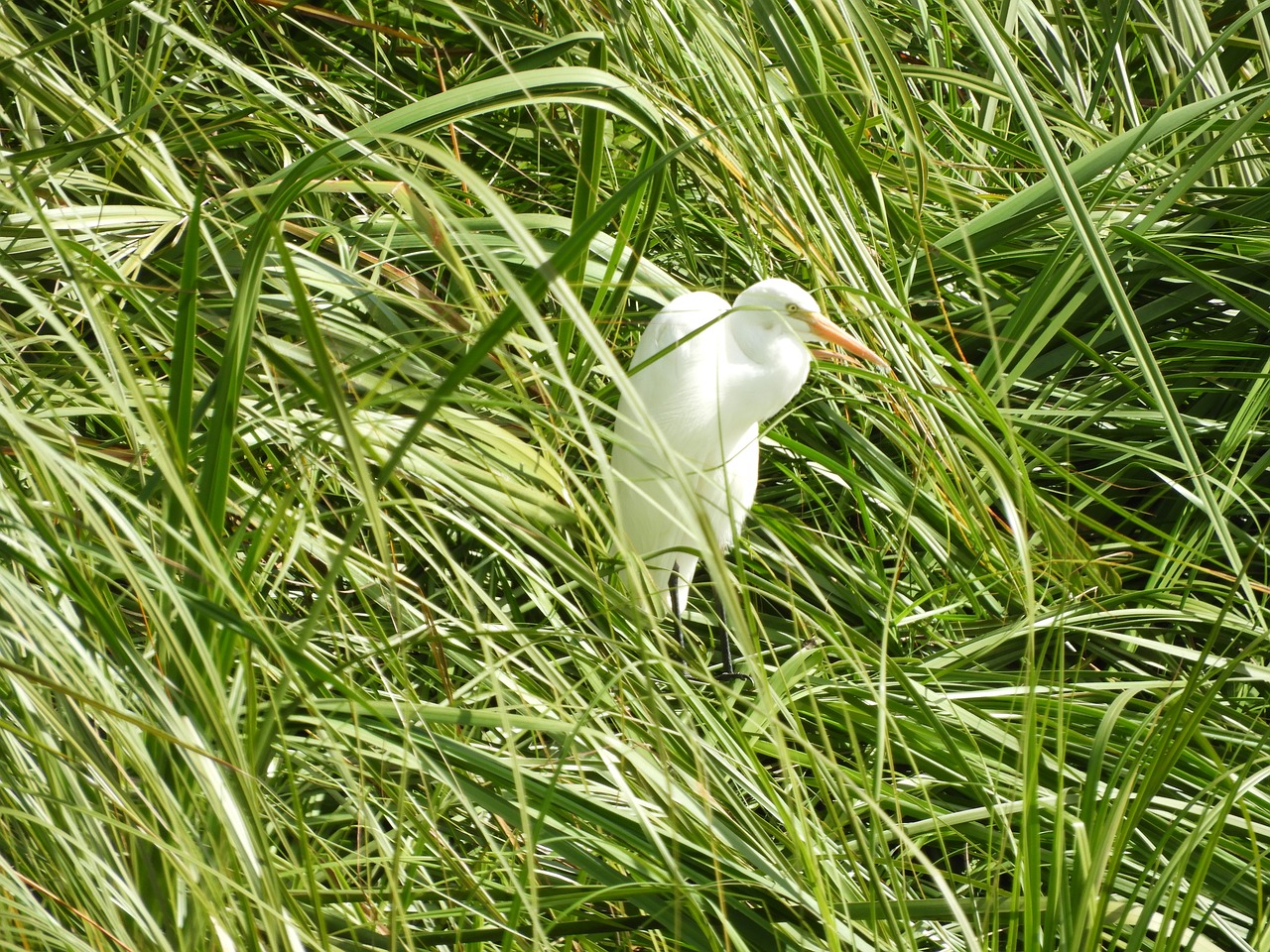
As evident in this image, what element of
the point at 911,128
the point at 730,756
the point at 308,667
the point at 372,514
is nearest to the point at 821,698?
Answer: the point at 730,756

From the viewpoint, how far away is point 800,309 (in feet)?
5.91

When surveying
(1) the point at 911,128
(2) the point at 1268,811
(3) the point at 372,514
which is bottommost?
(2) the point at 1268,811

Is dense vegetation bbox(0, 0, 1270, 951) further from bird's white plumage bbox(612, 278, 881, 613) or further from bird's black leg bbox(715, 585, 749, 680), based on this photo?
bird's black leg bbox(715, 585, 749, 680)

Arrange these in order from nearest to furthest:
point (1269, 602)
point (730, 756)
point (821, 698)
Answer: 1. point (730, 756)
2. point (821, 698)
3. point (1269, 602)

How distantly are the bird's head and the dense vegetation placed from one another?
6 cm

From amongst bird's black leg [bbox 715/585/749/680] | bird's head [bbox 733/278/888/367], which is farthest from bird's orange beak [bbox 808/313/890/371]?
bird's black leg [bbox 715/585/749/680]

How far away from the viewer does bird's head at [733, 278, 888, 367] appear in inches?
69.5

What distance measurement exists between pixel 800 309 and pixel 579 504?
0.82 meters

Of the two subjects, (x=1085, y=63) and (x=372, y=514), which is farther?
(x=1085, y=63)

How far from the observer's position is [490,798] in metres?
0.90

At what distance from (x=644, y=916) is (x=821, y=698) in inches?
21.9

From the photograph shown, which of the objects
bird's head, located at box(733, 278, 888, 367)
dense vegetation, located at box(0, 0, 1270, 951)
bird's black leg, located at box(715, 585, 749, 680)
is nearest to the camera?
dense vegetation, located at box(0, 0, 1270, 951)

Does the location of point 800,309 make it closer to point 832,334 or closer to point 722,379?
point 832,334

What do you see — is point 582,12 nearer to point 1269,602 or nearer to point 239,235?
point 239,235
